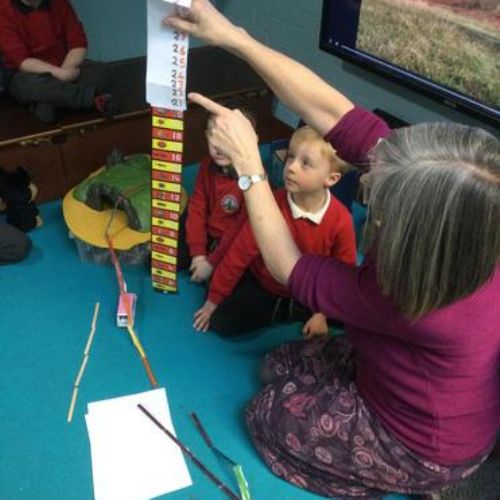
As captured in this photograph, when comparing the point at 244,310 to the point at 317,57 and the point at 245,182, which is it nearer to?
the point at 245,182

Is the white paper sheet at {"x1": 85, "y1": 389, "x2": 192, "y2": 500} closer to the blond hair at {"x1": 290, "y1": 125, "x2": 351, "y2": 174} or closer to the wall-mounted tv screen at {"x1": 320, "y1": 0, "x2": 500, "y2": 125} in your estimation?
the blond hair at {"x1": 290, "y1": 125, "x2": 351, "y2": 174}

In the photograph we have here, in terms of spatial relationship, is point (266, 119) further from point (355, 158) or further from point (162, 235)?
point (355, 158)

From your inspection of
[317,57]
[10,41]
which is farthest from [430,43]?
[10,41]

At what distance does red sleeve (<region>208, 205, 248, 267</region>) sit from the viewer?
170 centimetres

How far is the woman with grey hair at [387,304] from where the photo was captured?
2.72 feet

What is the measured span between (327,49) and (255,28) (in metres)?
0.62

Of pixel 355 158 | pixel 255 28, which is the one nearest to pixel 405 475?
pixel 355 158

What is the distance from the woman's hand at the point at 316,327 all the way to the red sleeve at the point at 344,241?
200mm

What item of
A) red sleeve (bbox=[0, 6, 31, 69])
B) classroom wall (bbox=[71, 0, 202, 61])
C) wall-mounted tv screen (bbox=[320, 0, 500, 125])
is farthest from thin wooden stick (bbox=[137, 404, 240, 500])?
classroom wall (bbox=[71, 0, 202, 61])

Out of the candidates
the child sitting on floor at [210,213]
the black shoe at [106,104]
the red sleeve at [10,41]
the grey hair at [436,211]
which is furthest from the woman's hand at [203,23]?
the red sleeve at [10,41]

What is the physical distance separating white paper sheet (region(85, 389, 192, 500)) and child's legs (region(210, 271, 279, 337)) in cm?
29

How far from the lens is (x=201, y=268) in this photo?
5.94 ft

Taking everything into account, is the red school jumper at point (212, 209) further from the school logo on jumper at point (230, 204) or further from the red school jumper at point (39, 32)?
the red school jumper at point (39, 32)

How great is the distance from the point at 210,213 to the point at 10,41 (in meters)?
1.27
